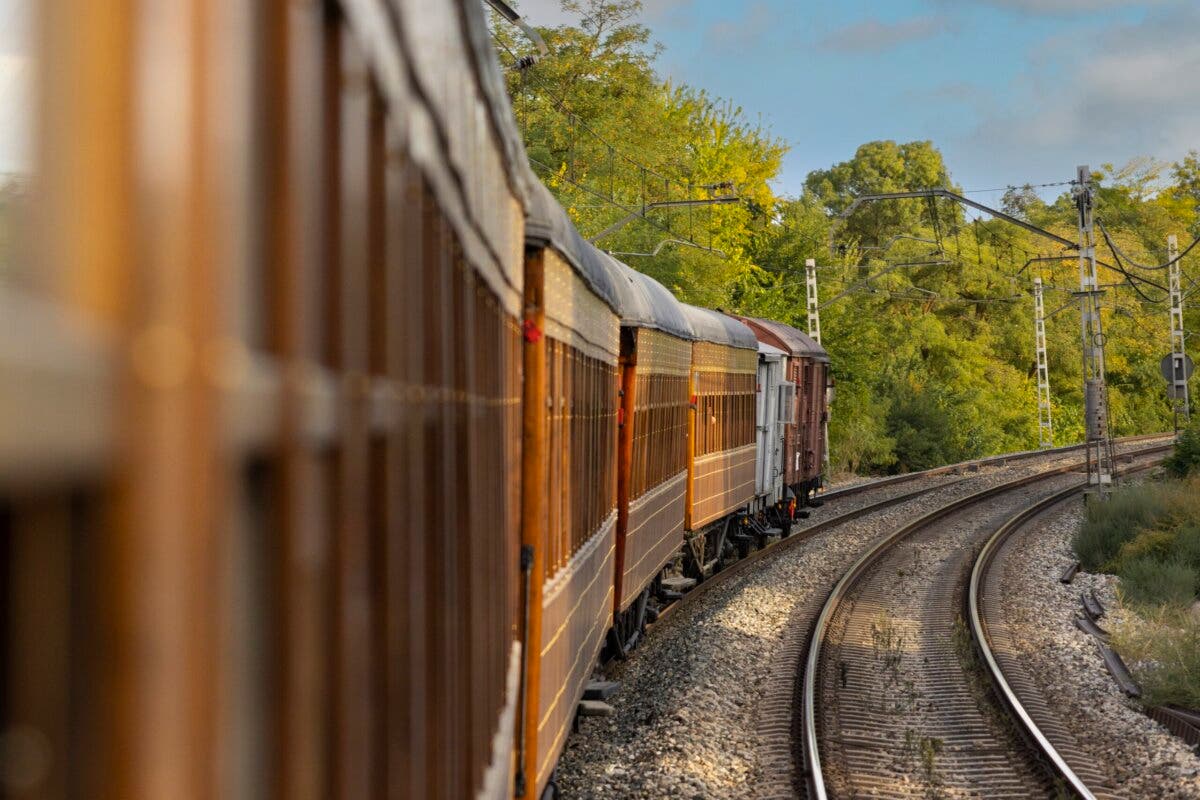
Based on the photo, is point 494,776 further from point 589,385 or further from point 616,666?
point 616,666

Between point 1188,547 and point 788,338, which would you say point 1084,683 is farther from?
point 788,338

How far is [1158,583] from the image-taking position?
16094 millimetres

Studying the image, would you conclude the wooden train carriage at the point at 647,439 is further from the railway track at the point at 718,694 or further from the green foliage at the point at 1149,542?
the green foliage at the point at 1149,542

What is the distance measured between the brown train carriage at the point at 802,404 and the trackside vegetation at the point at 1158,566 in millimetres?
4485

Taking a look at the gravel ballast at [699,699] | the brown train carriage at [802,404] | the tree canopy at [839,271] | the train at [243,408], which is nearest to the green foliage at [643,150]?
the tree canopy at [839,271]

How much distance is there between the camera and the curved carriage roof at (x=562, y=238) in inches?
209

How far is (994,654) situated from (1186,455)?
51.7 feet

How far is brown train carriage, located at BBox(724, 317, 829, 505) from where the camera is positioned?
851 inches

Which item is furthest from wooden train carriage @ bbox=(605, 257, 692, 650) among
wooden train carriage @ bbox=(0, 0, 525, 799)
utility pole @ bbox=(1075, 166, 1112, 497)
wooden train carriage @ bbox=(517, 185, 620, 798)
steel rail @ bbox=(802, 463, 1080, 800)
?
utility pole @ bbox=(1075, 166, 1112, 497)

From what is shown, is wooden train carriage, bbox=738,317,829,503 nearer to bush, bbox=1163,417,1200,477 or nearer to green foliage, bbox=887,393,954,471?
bush, bbox=1163,417,1200,477

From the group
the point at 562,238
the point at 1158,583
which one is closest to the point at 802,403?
the point at 1158,583

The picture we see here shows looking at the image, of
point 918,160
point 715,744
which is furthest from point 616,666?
point 918,160

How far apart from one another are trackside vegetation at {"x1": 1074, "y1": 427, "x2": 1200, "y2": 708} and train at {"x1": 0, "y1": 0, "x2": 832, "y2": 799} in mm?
9862

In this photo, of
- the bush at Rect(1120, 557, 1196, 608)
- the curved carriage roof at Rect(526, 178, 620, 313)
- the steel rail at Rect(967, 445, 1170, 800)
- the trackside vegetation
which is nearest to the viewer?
the curved carriage roof at Rect(526, 178, 620, 313)
